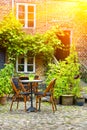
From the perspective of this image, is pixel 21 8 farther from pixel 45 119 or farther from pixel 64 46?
pixel 45 119

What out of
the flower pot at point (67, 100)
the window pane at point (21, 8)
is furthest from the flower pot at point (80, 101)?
the window pane at point (21, 8)

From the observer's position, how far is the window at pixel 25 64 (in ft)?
75.8

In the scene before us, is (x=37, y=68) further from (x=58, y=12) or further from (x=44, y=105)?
(x=44, y=105)

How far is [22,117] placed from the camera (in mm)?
10797

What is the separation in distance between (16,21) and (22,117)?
12096 mm

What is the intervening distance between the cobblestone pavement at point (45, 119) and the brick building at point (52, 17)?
10.9 meters

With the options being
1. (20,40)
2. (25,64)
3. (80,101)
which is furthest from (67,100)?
(25,64)

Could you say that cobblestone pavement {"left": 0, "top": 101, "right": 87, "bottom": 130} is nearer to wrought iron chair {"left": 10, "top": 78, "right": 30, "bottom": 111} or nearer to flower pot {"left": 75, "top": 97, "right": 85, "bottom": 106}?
wrought iron chair {"left": 10, "top": 78, "right": 30, "bottom": 111}

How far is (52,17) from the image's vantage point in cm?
2400

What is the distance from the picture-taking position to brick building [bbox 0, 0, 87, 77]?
23.3 m

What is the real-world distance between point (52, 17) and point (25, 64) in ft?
11.2

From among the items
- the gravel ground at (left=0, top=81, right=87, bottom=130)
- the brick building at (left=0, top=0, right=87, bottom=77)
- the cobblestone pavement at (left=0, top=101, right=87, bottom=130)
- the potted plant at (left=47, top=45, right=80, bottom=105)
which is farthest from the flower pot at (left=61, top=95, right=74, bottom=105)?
the brick building at (left=0, top=0, right=87, bottom=77)

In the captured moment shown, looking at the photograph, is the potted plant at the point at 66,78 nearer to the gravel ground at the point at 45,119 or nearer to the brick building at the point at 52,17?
the gravel ground at the point at 45,119

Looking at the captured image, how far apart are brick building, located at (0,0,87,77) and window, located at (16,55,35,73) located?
10 centimetres
